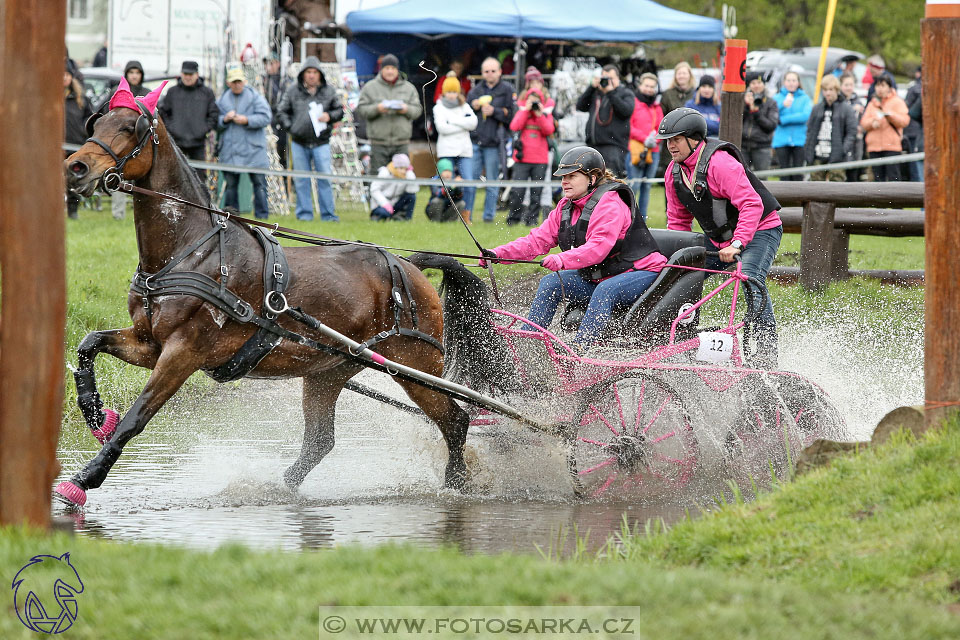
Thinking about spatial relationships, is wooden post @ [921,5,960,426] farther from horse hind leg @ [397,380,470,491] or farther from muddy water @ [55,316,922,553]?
horse hind leg @ [397,380,470,491]

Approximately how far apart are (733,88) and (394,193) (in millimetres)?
7805

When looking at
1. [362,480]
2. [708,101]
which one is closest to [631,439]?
[362,480]

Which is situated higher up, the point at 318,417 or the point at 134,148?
the point at 134,148

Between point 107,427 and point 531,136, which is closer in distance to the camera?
point 107,427

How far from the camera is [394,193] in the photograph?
57.2ft

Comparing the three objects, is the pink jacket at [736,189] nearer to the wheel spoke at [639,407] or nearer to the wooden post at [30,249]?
the wheel spoke at [639,407]

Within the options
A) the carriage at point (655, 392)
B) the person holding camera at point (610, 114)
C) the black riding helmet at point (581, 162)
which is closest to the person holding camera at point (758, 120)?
the person holding camera at point (610, 114)

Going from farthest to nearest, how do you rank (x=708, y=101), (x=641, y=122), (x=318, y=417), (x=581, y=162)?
(x=641, y=122) → (x=708, y=101) → (x=318, y=417) → (x=581, y=162)

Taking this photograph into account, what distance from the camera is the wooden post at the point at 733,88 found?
10.1 meters

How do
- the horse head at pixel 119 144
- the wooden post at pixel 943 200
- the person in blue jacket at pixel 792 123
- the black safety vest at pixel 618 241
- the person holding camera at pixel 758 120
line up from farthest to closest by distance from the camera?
1. the person in blue jacket at pixel 792 123
2. the person holding camera at pixel 758 120
3. the black safety vest at pixel 618 241
4. the horse head at pixel 119 144
5. the wooden post at pixel 943 200

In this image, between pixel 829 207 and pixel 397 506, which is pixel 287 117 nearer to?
pixel 829 207

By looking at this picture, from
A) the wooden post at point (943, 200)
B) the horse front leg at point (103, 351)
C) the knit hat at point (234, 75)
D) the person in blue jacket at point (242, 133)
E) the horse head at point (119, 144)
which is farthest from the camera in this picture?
the person in blue jacket at point (242, 133)

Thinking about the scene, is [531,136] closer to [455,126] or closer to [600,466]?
[455,126]

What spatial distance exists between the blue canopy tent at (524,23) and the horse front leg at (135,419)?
15.7 m
